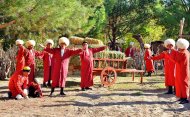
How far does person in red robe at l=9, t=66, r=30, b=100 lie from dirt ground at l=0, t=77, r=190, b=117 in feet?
0.81

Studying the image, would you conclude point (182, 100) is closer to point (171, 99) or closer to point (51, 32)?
point (171, 99)

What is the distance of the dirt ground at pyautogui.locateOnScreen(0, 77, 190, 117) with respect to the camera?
8.10 m

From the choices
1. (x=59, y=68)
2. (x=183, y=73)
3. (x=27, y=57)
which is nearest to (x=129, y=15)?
(x=27, y=57)

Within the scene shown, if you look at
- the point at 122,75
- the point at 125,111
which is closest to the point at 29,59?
the point at 125,111

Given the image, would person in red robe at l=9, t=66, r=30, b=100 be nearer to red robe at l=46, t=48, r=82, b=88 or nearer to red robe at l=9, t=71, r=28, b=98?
red robe at l=9, t=71, r=28, b=98

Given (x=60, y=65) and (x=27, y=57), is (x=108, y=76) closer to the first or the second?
(x=60, y=65)

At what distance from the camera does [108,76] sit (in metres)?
12.9

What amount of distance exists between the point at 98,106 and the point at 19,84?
2117mm

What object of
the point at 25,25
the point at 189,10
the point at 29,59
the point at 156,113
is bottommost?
the point at 156,113

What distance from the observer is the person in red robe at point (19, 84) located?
970 cm

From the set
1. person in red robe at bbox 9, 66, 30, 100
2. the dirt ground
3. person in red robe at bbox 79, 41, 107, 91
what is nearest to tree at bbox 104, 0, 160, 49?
person in red robe at bbox 79, 41, 107, 91

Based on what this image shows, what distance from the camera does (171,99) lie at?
33.1 ft

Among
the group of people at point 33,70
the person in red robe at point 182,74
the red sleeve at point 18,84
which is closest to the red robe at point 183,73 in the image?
the person in red robe at point 182,74

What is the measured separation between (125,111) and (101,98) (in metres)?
1.56
